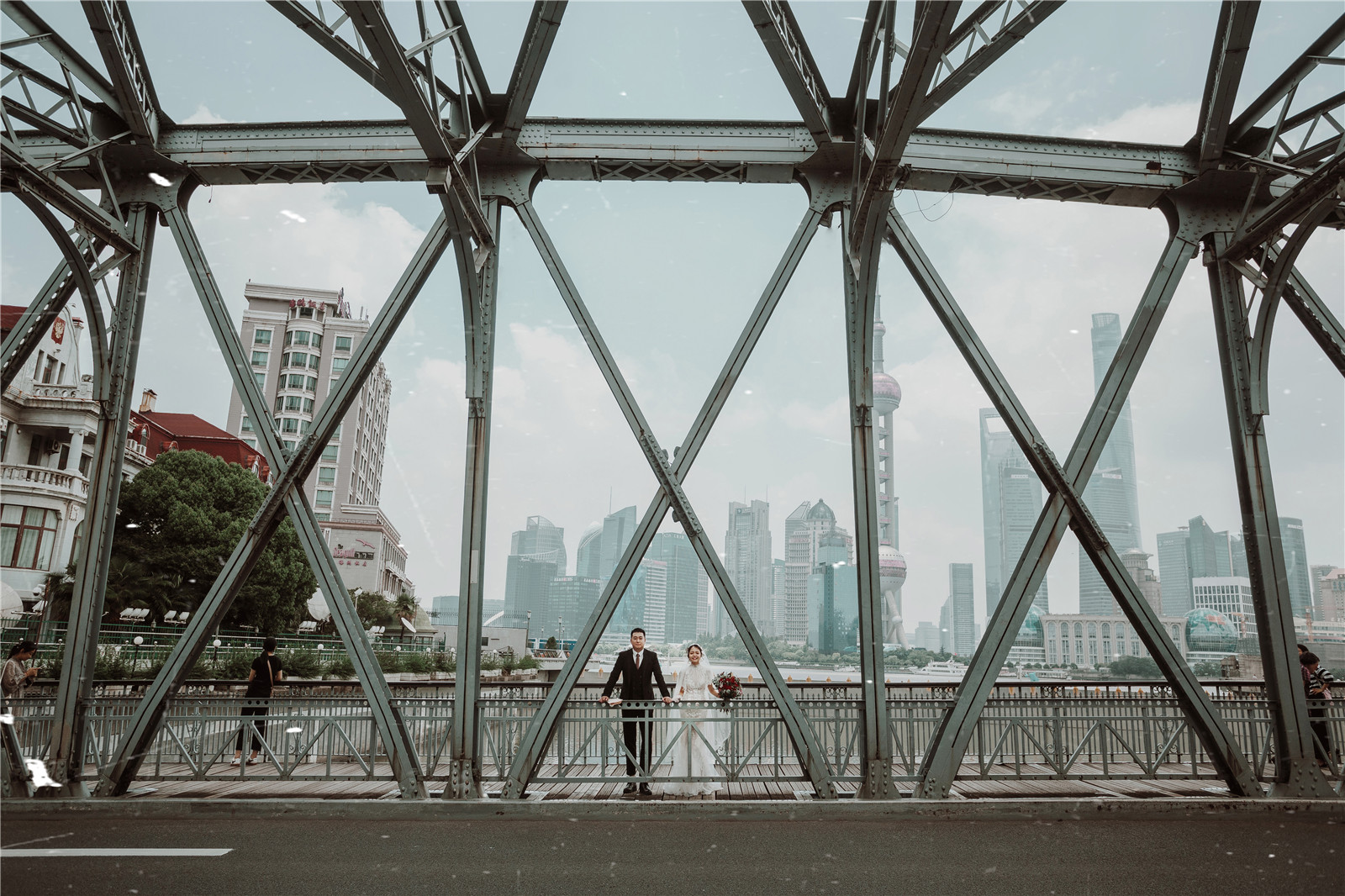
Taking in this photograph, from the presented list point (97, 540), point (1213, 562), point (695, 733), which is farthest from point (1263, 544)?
point (97, 540)

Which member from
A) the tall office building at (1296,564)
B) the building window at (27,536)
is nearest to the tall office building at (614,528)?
the tall office building at (1296,564)

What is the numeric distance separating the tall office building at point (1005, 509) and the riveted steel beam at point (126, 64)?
10428mm

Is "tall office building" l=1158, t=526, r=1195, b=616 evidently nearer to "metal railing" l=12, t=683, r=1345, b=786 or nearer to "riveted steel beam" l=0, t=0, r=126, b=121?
"metal railing" l=12, t=683, r=1345, b=786

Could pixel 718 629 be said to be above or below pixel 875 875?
above

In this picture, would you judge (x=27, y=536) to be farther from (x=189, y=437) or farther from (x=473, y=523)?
(x=189, y=437)

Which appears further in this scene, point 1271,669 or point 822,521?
point 822,521

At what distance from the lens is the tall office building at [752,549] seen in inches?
525

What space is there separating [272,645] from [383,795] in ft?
12.1

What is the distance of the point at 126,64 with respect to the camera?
8.37 m

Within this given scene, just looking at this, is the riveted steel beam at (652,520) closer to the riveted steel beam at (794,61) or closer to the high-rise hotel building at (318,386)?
the riveted steel beam at (794,61)

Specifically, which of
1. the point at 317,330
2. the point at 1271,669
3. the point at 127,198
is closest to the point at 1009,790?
the point at 1271,669

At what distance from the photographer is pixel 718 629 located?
905cm

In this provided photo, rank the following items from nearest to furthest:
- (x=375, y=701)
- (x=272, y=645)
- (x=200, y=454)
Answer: (x=375, y=701) → (x=272, y=645) → (x=200, y=454)

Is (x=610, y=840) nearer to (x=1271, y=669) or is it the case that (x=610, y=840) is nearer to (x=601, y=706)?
(x=601, y=706)
